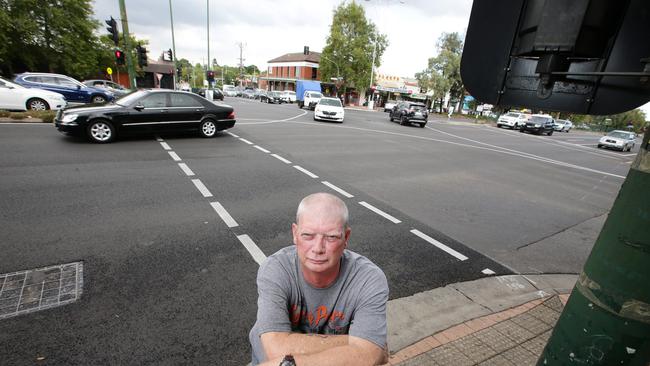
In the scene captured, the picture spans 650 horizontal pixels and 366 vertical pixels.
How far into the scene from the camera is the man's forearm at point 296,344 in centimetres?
144

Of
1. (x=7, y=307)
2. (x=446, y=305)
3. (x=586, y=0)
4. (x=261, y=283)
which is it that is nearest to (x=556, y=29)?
(x=586, y=0)

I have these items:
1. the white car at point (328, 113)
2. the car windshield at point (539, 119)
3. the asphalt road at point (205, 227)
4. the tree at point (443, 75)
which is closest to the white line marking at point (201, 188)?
the asphalt road at point (205, 227)

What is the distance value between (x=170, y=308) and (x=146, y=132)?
26.5ft

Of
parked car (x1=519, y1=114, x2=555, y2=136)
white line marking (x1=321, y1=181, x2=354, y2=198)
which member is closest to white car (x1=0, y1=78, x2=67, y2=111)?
white line marking (x1=321, y1=181, x2=354, y2=198)

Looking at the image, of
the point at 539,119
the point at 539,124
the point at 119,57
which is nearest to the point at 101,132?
the point at 119,57

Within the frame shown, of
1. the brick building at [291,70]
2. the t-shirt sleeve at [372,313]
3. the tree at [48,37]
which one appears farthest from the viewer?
the brick building at [291,70]

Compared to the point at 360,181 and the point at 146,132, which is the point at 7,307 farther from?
the point at 146,132

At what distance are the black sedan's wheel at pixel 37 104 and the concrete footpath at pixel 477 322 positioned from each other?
16.2 metres

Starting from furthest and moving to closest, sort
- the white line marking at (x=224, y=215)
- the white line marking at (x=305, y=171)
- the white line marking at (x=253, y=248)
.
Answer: the white line marking at (x=305, y=171)
the white line marking at (x=224, y=215)
the white line marking at (x=253, y=248)

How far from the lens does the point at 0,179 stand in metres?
5.57

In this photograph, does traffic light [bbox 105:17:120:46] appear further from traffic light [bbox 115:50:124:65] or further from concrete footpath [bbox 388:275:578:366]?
A: concrete footpath [bbox 388:275:578:366]

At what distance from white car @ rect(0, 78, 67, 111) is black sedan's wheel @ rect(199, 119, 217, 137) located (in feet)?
25.2

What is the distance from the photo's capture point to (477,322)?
3.03m

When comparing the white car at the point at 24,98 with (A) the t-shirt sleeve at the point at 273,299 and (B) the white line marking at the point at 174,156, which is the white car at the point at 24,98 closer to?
(B) the white line marking at the point at 174,156
